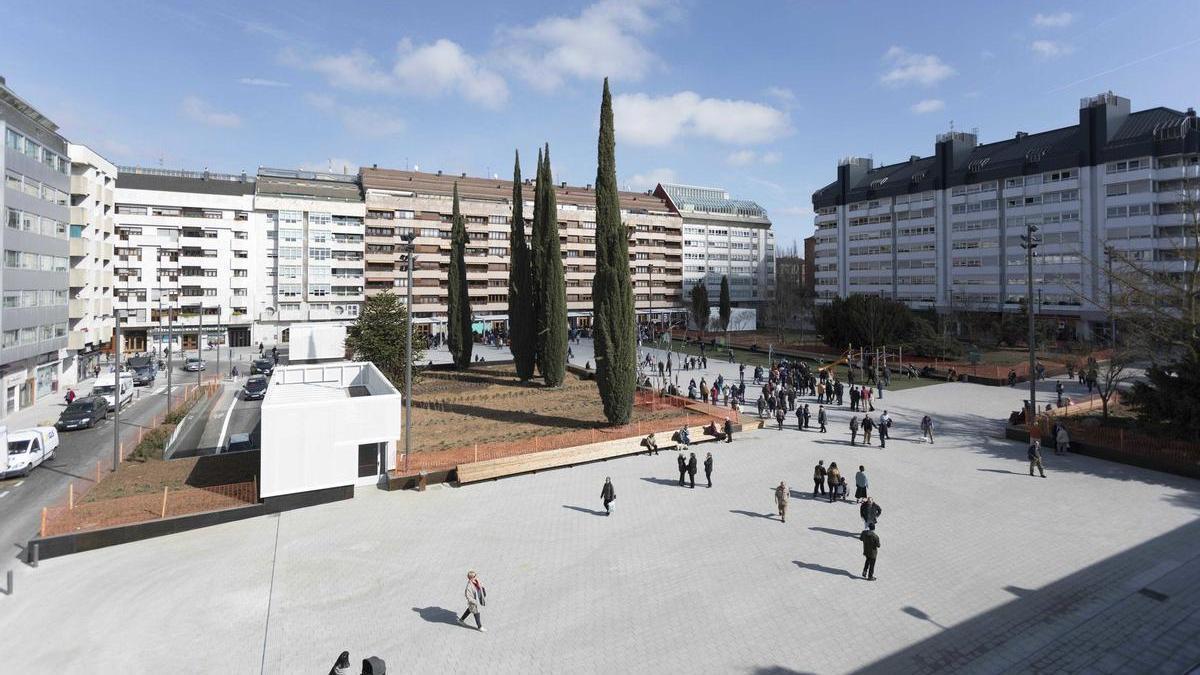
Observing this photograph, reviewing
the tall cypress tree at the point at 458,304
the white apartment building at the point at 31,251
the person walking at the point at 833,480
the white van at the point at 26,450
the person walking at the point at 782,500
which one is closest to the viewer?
the person walking at the point at 782,500

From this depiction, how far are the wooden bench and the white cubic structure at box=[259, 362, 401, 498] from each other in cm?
259

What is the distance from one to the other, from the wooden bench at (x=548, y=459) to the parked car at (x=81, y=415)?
2117 cm

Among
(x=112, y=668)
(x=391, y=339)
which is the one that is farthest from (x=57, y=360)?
(x=112, y=668)

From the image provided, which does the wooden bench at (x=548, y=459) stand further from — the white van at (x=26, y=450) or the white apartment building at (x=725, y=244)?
the white apartment building at (x=725, y=244)

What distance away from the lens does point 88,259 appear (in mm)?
42656

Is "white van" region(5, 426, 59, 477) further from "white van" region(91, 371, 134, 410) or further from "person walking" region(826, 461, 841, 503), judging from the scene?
"person walking" region(826, 461, 841, 503)

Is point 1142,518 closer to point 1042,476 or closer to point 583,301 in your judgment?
point 1042,476

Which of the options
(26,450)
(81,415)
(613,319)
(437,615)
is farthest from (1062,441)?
(81,415)

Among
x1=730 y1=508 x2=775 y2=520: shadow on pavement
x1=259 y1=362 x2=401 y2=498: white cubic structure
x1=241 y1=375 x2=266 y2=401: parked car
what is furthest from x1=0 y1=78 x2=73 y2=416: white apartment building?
x1=730 y1=508 x2=775 y2=520: shadow on pavement

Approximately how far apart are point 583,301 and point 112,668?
245ft

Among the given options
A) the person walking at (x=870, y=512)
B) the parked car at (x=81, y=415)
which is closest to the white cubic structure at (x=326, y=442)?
the person walking at (x=870, y=512)

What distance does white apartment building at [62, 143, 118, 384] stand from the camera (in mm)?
40281

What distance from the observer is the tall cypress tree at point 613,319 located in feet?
80.2

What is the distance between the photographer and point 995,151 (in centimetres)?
6588
